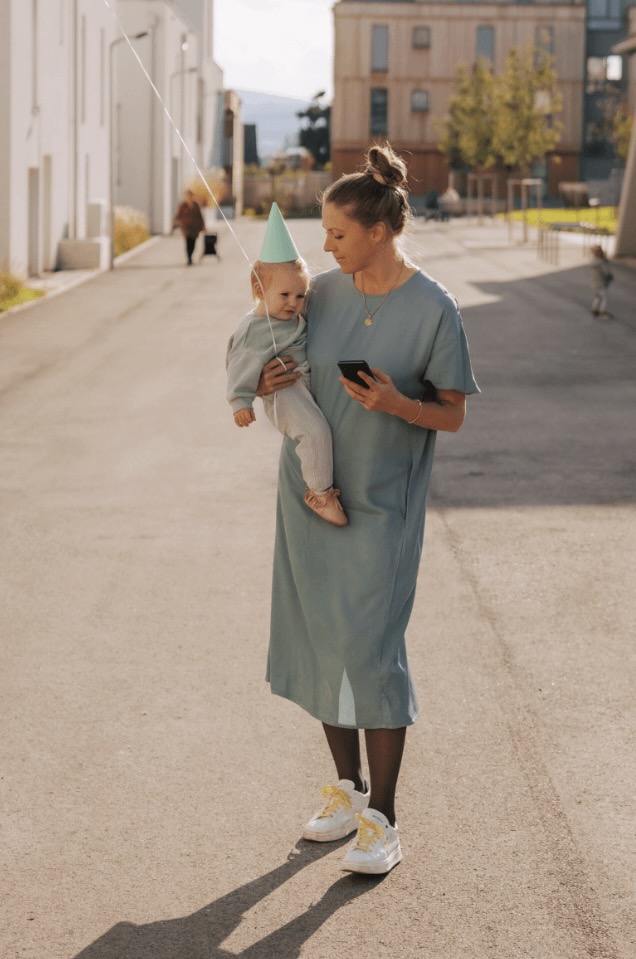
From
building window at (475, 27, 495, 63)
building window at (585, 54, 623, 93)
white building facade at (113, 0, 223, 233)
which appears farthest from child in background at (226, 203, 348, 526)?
building window at (585, 54, 623, 93)

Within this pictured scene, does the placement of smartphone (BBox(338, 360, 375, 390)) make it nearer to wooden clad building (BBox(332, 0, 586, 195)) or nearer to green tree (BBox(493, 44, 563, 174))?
green tree (BBox(493, 44, 563, 174))

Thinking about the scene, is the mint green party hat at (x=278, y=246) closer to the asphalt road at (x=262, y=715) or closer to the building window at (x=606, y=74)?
the asphalt road at (x=262, y=715)

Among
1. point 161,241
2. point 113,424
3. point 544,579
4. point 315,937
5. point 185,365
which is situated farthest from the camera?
point 161,241

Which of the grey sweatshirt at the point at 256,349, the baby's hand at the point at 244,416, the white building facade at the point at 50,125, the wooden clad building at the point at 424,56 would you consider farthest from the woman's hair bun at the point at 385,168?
the wooden clad building at the point at 424,56

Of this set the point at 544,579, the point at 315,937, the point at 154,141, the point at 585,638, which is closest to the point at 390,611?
the point at 315,937

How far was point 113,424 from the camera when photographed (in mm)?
13477

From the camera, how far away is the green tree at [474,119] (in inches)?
2859

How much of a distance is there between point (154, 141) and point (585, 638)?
5133 cm

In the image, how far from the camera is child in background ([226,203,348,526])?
4129 millimetres

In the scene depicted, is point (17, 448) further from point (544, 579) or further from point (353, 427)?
point (353, 427)

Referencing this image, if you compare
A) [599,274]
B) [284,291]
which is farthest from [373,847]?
[599,274]

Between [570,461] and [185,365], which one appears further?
[185,365]

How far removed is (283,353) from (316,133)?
368 feet

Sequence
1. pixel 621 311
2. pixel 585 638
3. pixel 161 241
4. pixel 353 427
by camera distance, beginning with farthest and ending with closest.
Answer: pixel 161 241 → pixel 621 311 → pixel 585 638 → pixel 353 427
